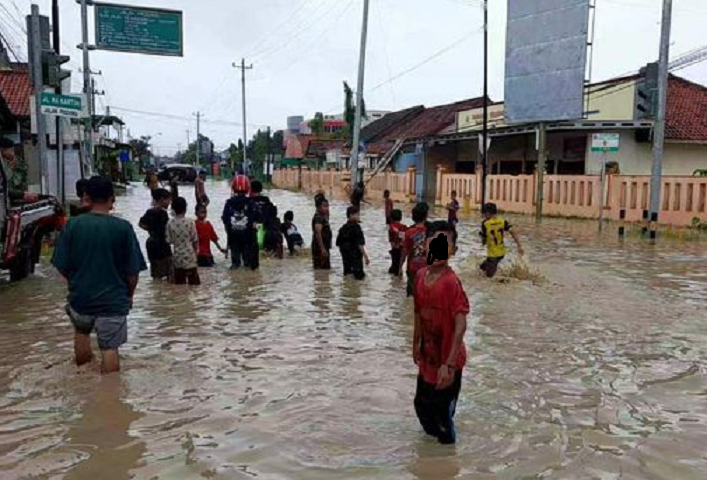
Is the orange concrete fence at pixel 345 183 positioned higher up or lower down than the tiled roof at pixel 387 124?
lower down

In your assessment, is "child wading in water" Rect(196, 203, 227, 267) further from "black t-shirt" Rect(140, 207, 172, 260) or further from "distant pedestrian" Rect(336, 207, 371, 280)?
"distant pedestrian" Rect(336, 207, 371, 280)

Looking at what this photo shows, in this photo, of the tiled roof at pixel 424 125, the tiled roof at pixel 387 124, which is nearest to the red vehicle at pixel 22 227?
the tiled roof at pixel 424 125

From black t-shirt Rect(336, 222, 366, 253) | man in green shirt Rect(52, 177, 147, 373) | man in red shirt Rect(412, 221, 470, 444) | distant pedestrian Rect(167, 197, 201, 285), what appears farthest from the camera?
black t-shirt Rect(336, 222, 366, 253)

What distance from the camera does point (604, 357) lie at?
Answer: 7258 millimetres

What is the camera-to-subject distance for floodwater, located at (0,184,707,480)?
183 inches

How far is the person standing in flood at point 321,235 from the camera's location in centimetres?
1250

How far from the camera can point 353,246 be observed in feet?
39.4

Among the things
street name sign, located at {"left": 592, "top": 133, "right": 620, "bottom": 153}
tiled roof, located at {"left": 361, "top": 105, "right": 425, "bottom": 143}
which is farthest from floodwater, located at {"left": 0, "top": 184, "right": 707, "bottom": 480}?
tiled roof, located at {"left": 361, "top": 105, "right": 425, "bottom": 143}

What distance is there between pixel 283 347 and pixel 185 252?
3.79 metres

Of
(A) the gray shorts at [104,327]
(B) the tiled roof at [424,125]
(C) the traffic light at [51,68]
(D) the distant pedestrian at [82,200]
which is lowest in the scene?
(A) the gray shorts at [104,327]

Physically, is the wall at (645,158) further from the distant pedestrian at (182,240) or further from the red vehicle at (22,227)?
the red vehicle at (22,227)

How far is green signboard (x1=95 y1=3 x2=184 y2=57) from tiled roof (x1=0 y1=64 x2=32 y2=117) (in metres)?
8.37

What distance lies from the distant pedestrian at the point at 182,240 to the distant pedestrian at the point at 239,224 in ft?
4.30

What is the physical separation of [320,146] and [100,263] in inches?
2776
